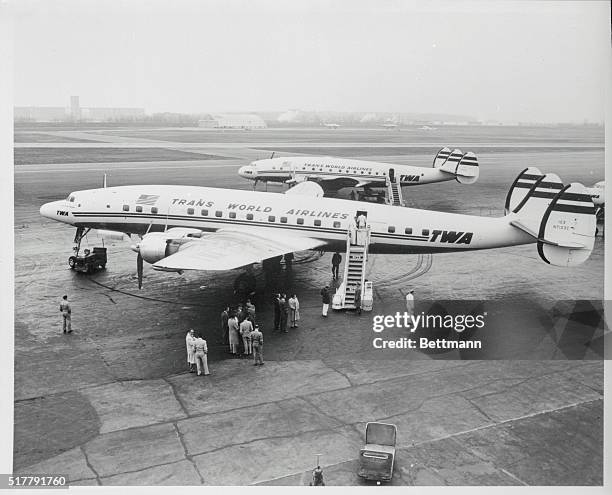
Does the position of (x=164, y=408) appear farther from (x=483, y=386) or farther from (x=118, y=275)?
(x=118, y=275)

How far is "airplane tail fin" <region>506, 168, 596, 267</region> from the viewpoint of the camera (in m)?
20.3

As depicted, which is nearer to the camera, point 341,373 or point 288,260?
point 341,373

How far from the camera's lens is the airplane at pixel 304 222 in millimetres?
20312

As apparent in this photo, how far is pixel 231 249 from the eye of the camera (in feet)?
65.8

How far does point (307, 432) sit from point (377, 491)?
207 cm

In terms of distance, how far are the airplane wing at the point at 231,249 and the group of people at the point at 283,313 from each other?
1693mm

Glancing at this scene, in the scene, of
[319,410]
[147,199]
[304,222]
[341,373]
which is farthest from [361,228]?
[319,410]

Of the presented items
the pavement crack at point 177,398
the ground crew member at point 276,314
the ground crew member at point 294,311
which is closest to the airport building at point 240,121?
the ground crew member at point 294,311

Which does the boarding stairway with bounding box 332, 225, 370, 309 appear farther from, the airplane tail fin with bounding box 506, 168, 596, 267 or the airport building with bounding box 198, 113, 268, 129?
the airport building with bounding box 198, 113, 268, 129

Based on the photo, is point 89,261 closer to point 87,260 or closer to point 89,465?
point 87,260

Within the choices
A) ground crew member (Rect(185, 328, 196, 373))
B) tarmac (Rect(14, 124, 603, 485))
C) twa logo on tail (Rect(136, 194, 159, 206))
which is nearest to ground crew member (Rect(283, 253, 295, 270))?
tarmac (Rect(14, 124, 603, 485))

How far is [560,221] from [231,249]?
1150cm

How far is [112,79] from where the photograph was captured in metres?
21.2

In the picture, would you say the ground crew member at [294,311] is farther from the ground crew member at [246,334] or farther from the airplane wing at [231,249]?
the ground crew member at [246,334]
